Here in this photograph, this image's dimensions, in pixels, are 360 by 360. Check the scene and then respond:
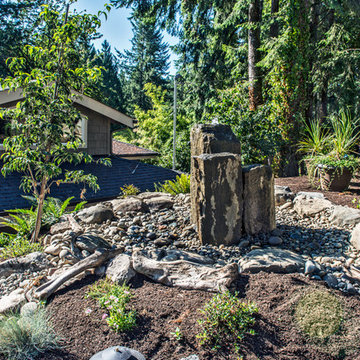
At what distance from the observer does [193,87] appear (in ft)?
48.6

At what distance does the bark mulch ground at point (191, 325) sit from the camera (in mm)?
2145

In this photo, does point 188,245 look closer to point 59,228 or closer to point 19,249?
point 59,228

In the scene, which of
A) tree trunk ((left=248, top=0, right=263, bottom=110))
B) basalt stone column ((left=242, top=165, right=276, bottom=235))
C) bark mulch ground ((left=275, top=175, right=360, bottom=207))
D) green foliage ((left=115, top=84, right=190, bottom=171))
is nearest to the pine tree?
green foliage ((left=115, top=84, right=190, bottom=171))

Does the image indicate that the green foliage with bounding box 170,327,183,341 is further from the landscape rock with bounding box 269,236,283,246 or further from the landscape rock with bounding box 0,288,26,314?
the landscape rock with bounding box 269,236,283,246

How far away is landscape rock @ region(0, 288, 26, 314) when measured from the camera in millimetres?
2820

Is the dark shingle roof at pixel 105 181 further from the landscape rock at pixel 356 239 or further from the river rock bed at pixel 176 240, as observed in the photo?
the landscape rock at pixel 356 239

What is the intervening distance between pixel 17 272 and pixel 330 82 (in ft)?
40.4

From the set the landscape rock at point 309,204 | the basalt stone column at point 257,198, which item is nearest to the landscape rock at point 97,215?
the basalt stone column at point 257,198

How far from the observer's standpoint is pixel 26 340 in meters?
2.23

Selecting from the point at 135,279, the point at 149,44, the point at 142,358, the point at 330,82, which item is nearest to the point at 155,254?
the point at 135,279

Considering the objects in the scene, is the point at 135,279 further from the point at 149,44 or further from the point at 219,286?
the point at 149,44

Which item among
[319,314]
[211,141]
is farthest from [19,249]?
[319,314]

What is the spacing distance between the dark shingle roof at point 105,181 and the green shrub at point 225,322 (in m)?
5.09

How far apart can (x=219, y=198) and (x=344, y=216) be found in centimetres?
199
